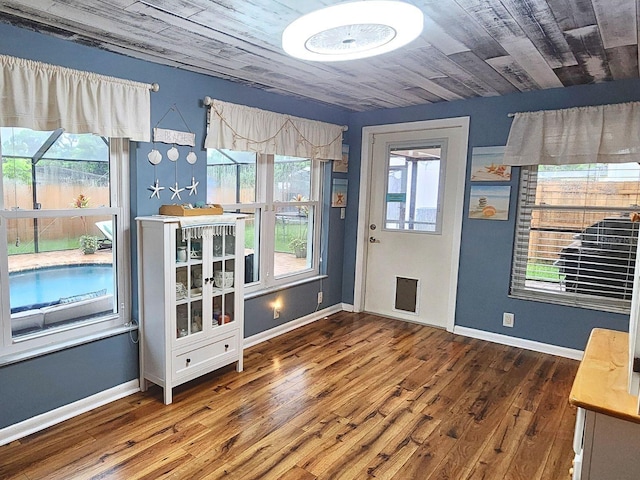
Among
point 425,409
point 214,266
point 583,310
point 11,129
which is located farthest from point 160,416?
point 583,310

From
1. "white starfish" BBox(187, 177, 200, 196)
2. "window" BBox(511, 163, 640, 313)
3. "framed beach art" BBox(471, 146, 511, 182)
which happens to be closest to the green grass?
"window" BBox(511, 163, 640, 313)

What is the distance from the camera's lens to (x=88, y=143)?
256 cm

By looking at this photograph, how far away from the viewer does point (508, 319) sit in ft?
12.3

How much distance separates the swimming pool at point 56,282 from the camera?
7.68 feet

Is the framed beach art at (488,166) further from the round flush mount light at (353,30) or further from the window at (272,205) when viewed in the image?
the round flush mount light at (353,30)

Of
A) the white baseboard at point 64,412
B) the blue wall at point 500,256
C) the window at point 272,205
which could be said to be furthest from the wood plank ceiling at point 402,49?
the white baseboard at point 64,412

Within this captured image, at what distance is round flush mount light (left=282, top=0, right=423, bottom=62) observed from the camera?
147cm

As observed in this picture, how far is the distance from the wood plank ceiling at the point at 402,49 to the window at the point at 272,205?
70 centimetres

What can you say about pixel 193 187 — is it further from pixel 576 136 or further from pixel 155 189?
pixel 576 136

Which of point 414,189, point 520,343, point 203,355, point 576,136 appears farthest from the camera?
point 414,189

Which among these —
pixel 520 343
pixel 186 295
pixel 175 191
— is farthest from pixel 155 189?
pixel 520 343

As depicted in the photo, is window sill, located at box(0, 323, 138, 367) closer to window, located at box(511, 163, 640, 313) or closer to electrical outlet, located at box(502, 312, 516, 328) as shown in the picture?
electrical outlet, located at box(502, 312, 516, 328)

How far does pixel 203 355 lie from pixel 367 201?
2450mm

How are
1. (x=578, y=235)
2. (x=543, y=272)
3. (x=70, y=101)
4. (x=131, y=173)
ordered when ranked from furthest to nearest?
(x=543, y=272) < (x=578, y=235) < (x=131, y=173) < (x=70, y=101)
